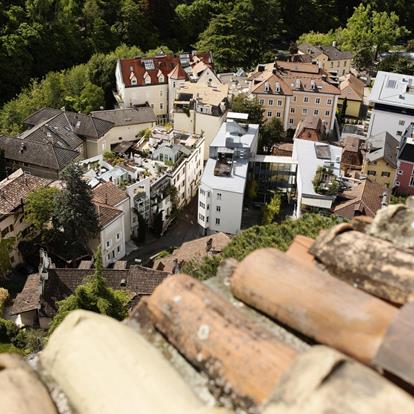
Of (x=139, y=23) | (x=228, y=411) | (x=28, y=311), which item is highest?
(x=228, y=411)

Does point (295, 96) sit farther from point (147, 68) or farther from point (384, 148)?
point (147, 68)

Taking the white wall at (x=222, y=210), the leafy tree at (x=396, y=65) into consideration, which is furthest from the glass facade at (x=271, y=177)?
the leafy tree at (x=396, y=65)

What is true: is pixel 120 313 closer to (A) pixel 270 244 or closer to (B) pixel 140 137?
(A) pixel 270 244

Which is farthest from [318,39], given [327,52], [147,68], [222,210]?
[222,210]

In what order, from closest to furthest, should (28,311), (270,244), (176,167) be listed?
(270,244), (28,311), (176,167)

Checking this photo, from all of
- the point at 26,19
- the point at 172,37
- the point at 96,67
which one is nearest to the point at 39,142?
the point at 96,67

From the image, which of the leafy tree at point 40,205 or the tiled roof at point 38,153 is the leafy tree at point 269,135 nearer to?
the tiled roof at point 38,153
